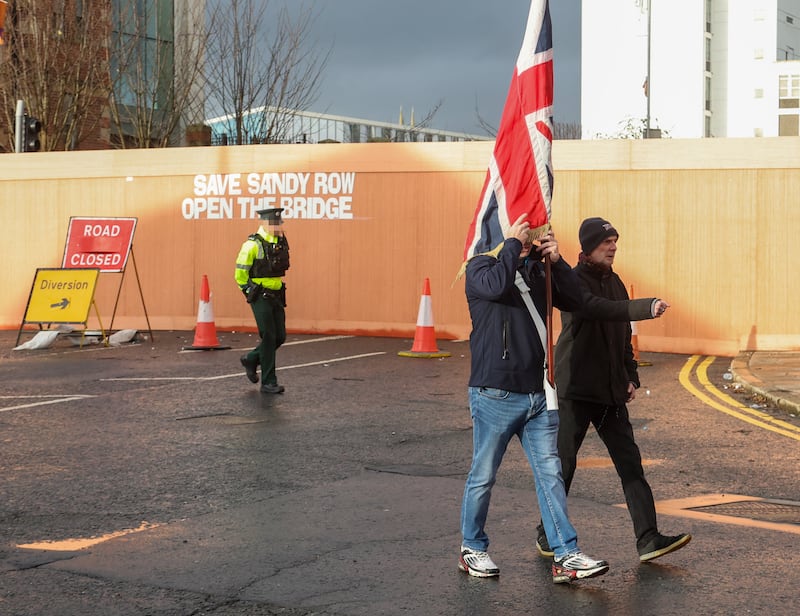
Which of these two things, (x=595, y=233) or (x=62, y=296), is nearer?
(x=595, y=233)

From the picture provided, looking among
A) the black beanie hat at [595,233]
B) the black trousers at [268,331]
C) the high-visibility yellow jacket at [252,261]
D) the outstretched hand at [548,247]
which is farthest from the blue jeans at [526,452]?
the high-visibility yellow jacket at [252,261]

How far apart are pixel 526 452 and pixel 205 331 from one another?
40.5 ft

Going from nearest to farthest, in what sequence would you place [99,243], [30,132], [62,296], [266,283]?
[266,283]
[62,296]
[99,243]
[30,132]

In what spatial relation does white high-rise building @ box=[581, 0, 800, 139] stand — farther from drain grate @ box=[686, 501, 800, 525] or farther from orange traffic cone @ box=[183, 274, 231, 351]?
drain grate @ box=[686, 501, 800, 525]

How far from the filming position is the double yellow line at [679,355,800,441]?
10406mm

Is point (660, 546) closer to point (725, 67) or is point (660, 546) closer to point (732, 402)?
point (732, 402)

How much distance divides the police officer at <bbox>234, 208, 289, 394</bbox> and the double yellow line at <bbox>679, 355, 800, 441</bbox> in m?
4.42

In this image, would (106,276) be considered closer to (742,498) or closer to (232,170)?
(232,170)

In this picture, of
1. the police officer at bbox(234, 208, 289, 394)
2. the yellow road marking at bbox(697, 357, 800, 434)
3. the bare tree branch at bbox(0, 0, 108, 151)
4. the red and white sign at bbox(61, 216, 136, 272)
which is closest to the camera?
the yellow road marking at bbox(697, 357, 800, 434)

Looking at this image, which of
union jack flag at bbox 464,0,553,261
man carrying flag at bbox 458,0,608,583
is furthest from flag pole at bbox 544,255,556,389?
union jack flag at bbox 464,0,553,261

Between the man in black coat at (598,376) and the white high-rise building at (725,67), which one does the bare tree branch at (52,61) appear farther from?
the white high-rise building at (725,67)

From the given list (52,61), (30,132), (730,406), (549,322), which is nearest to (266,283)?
(730,406)

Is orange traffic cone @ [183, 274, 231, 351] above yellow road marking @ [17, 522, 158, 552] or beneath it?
above

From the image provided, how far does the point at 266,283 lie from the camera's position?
12.6m
